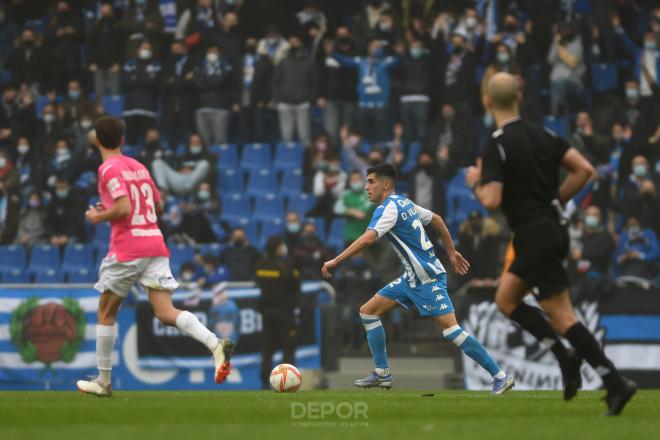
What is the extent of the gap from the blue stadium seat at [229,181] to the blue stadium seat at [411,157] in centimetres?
344

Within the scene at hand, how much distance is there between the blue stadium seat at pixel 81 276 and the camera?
2248 cm

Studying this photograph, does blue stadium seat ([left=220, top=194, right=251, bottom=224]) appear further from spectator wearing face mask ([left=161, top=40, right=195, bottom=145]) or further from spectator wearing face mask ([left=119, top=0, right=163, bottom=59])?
spectator wearing face mask ([left=119, top=0, right=163, bottom=59])

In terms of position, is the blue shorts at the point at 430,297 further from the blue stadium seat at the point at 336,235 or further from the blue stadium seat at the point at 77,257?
the blue stadium seat at the point at 77,257

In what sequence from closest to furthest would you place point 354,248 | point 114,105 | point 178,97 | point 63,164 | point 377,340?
point 354,248 < point 377,340 < point 63,164 < point 178,97 < point 114,105

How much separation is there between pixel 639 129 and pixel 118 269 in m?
13.5

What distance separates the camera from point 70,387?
699 inches

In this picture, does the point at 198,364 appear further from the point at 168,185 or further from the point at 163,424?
the point at 163,424

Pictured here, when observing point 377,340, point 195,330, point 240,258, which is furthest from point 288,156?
point 195,330

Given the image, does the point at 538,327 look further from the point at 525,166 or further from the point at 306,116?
the point at 306,116

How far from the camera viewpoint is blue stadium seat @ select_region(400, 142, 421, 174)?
21927mm

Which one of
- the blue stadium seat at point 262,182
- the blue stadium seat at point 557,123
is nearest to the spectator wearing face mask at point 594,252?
the blue stadium seat at point 557,123

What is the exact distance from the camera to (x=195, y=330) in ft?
33.2

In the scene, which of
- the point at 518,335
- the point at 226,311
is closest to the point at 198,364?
the point at 226,311

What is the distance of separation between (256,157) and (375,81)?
110 inches
